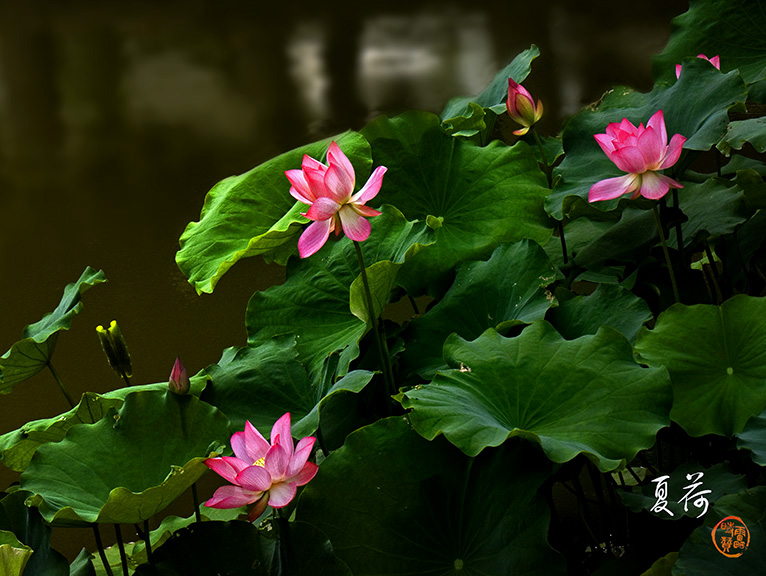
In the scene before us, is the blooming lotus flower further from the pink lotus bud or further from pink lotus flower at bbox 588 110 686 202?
the pink lotus bud

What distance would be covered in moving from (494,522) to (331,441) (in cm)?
19

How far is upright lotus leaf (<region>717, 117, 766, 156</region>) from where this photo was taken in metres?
0.77

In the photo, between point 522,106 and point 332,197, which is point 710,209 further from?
point 332,197

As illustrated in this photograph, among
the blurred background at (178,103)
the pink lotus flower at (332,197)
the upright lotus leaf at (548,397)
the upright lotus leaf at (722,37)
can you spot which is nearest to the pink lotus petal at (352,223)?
the pink lotus flower at (332,197)

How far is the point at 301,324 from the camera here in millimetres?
772

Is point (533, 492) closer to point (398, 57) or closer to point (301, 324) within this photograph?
point (301, 324)

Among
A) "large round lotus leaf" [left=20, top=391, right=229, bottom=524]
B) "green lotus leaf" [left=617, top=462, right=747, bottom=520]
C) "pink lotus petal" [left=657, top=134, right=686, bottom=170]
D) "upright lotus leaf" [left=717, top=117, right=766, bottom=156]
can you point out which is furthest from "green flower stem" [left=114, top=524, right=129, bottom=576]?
"upright lotus leaf" [left=717, top=117, right=766, bottom=156]

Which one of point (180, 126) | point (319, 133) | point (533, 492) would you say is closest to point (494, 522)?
point (533, 492)

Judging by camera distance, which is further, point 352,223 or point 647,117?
point 647,117

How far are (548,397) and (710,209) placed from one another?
10.8 inches

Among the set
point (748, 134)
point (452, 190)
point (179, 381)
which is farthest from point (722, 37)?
point (179, 381)

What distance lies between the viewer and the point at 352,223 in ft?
1.97

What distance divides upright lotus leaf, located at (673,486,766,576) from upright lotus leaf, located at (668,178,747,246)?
10.7 inches

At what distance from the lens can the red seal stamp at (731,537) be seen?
493mm
